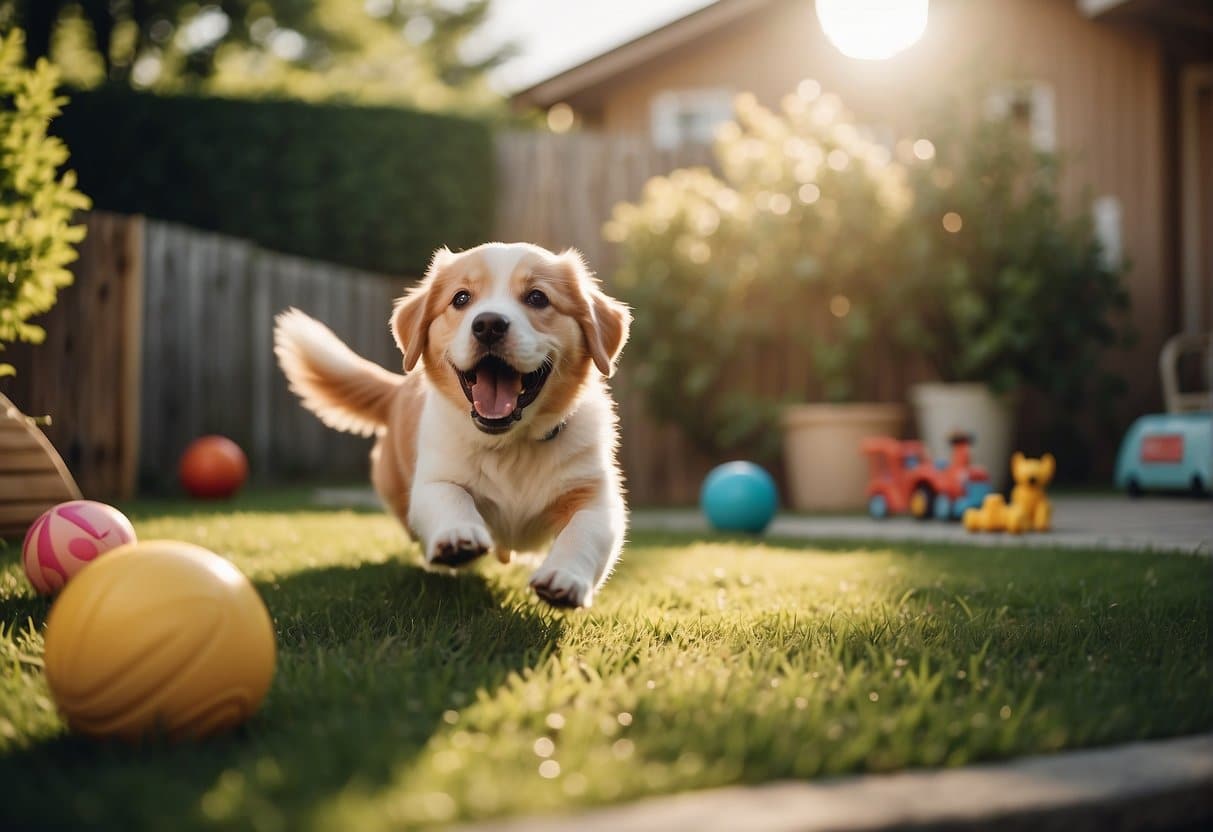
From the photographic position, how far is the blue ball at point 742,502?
6.28 m

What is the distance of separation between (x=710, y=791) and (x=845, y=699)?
0.59m

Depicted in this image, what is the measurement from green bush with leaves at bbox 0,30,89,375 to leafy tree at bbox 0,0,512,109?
10643mm

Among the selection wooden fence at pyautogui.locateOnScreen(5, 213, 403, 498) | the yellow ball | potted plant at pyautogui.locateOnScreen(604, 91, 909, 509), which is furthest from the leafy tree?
the yellow ball

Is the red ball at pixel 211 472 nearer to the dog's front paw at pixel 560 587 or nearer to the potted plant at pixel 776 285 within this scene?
the potted plant at pixel 776 285

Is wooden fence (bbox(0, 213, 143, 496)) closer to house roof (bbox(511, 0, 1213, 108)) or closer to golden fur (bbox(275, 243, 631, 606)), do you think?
golden fur (bbox(275, 243, 631, 606))

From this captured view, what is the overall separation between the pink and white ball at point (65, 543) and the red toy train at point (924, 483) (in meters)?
5.28

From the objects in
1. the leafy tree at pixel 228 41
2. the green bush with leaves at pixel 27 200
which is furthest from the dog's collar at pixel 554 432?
the leafy tree at pixel 228 41

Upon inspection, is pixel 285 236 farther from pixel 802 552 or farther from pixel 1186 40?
pixel 1186 40

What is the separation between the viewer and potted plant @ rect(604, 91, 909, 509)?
8.80 meters

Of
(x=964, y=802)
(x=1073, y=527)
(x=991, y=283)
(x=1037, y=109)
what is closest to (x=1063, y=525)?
(x=1073, y=527)

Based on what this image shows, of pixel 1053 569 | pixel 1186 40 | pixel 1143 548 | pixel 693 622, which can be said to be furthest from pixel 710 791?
pixel 1186 40

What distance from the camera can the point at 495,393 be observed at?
11.2 feet

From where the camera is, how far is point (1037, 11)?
13.1 metres

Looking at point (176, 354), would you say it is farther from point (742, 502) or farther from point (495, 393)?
point (495, 393)
